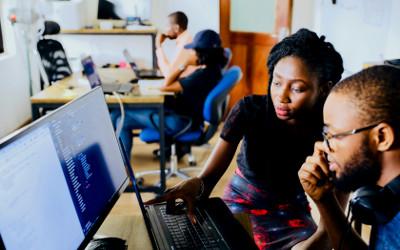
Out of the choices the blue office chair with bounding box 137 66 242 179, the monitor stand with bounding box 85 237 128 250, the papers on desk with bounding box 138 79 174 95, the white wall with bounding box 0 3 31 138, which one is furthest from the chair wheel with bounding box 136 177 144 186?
the monitor stand with bounding box 85 237 128 250

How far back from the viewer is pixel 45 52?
12.5 feet

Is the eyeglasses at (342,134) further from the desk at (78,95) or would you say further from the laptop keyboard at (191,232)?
the desk at (78,95)

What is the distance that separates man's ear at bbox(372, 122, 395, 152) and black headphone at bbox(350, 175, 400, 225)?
0.07 metres

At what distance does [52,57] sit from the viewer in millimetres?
3895

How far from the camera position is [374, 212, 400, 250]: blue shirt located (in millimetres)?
887

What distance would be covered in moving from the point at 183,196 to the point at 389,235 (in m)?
0.62

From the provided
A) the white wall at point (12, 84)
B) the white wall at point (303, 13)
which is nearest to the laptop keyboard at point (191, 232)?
the white wall at point (12, 84)

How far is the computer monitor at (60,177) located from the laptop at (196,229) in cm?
13

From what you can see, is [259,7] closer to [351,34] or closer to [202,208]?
[351,34]

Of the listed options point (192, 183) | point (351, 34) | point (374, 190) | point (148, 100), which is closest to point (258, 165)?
point (192, 183)

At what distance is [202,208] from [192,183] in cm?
11

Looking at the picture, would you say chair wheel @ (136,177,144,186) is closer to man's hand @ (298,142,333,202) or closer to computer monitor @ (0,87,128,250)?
computer monitor @ (0,87,128,250)

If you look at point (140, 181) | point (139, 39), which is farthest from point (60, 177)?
point (139, 39)

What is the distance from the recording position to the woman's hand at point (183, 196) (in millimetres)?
1326
